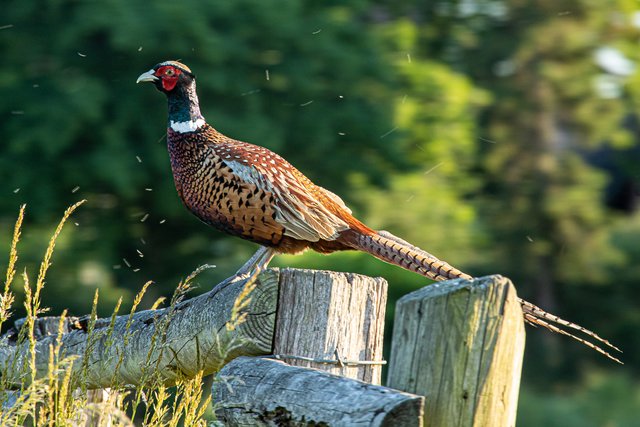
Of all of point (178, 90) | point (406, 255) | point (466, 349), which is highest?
point (178, 90)

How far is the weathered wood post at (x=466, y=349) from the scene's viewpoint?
2184mm

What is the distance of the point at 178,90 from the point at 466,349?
10.00ft

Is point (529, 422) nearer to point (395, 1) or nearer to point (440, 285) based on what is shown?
point (395, 1)

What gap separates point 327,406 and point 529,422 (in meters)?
11.5

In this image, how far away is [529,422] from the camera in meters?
13.2

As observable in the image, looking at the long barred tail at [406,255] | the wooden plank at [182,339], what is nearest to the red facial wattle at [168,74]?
the long barred tail at [406,255]

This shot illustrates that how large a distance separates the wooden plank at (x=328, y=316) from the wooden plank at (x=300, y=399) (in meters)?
0.14

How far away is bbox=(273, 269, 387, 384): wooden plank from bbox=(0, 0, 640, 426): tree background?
6511 mm

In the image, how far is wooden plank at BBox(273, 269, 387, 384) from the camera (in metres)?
2.81

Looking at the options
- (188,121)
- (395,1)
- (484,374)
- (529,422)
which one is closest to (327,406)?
(484,374)

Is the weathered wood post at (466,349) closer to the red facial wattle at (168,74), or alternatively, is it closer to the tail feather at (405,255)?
the tail feather at (405,255)

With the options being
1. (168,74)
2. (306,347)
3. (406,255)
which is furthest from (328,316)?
(168,74)

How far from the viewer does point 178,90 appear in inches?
193

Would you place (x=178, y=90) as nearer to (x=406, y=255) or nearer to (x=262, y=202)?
(x=262, y=202)
